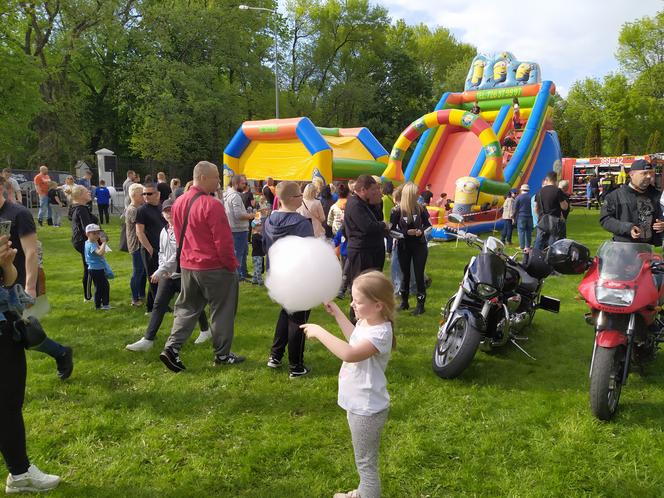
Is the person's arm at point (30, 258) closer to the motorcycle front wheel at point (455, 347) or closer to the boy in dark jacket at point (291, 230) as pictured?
the boy in dark jacket at point (291, 230)

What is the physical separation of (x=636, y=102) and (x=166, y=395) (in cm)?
5193

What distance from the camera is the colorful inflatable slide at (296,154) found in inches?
595

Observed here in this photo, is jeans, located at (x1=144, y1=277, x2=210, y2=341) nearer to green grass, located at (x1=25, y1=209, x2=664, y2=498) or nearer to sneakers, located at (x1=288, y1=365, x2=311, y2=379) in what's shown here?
green grass, located at (x1=25, y1=209, x2=664, y2=498)

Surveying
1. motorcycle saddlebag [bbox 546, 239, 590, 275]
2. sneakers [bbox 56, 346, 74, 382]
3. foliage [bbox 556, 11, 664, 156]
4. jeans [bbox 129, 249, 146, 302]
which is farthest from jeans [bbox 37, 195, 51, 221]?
foliage [bbox 556, 11, 664, 156]

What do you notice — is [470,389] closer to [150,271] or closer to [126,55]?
[150,271]

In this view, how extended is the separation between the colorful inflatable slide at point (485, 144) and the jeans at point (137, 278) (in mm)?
7990

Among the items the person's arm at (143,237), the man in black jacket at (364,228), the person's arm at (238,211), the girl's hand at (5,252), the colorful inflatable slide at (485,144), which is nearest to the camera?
the girl's hand at (5,252)

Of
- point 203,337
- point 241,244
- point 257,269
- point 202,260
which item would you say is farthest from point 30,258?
point 257,269

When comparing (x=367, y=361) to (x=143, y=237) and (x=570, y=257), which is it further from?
(x=143, y=237)

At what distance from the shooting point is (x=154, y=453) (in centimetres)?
347

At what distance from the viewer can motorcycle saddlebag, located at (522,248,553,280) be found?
5.13 metres

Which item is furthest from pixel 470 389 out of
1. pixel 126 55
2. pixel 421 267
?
pixel 126 55

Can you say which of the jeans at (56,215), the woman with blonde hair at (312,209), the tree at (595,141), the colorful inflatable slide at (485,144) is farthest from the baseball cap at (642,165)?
the tree at (595,141)

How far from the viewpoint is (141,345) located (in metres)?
5.32
